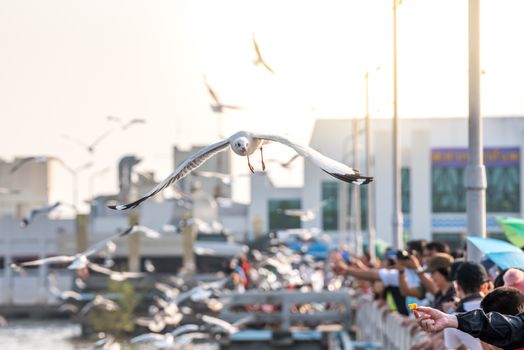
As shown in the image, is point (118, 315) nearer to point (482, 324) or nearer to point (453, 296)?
point (453, 296)

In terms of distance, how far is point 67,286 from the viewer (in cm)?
9331

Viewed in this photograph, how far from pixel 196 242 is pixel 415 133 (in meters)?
27.0

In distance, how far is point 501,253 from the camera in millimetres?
11328

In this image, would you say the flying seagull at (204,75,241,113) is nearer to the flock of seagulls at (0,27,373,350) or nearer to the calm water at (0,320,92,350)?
the flock of seagulls at (0,27,373,350)

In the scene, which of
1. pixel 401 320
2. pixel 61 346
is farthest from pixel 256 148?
pixel 61 346

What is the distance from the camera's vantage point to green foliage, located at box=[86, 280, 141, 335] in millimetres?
84125

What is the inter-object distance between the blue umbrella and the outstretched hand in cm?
386

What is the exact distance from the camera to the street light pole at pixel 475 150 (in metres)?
14.7

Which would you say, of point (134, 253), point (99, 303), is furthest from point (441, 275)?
point (134, 253)

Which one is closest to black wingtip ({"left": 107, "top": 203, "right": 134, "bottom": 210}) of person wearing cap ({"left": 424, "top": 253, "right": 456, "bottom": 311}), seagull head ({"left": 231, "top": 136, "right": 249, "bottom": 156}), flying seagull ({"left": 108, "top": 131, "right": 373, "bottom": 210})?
flying seagull ({"left": 108, "top": 131, "right": 373, "bottom": 210})

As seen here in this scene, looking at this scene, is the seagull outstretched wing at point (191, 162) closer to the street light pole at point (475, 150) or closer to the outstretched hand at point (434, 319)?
the street light pole at point (475, 150)

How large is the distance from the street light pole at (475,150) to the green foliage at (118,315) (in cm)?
6969

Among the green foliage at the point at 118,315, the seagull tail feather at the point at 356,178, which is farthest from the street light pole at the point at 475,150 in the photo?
the green foliage at the point at 118,315

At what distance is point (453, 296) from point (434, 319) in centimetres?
550
